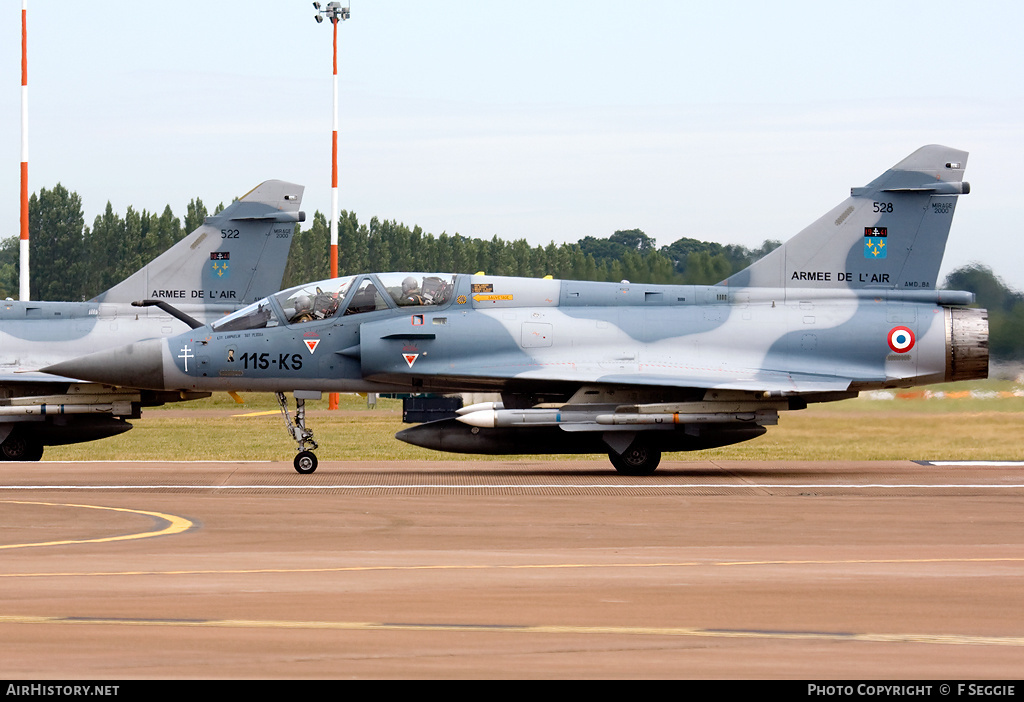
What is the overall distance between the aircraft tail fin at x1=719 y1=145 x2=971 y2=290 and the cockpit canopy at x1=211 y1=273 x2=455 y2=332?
5.41 m

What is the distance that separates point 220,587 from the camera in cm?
794

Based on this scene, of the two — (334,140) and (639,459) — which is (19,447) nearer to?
(639,459)

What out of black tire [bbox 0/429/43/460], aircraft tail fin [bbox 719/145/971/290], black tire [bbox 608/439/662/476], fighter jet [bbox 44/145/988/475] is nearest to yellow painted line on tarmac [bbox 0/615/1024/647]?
fighter jet [bbox 44/145/988/475]

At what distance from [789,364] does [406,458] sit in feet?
→ 23.0

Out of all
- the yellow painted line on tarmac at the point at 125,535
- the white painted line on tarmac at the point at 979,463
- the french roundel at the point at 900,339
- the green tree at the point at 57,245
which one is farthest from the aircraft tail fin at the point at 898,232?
the green tree at the point at 57,245

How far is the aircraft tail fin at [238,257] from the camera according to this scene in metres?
22.2

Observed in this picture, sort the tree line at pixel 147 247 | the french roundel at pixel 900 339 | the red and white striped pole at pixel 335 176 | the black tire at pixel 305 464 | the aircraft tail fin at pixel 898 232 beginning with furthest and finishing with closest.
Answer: the tree line at pixel 147 247 → the red and white striped pole at pixel 335 176 → the aircraft tail fin at pixel 898 232 → the french roundel at pixel 900 339 → the black tire at pixel 305 464

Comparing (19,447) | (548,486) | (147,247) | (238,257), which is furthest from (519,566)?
(147,247)

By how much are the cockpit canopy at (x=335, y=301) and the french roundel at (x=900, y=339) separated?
6180 mm

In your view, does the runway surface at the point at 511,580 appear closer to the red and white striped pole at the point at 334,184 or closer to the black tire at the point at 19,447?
the black tire at the point at 19,447

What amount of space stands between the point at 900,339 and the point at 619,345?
385cm

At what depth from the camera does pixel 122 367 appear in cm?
1669
